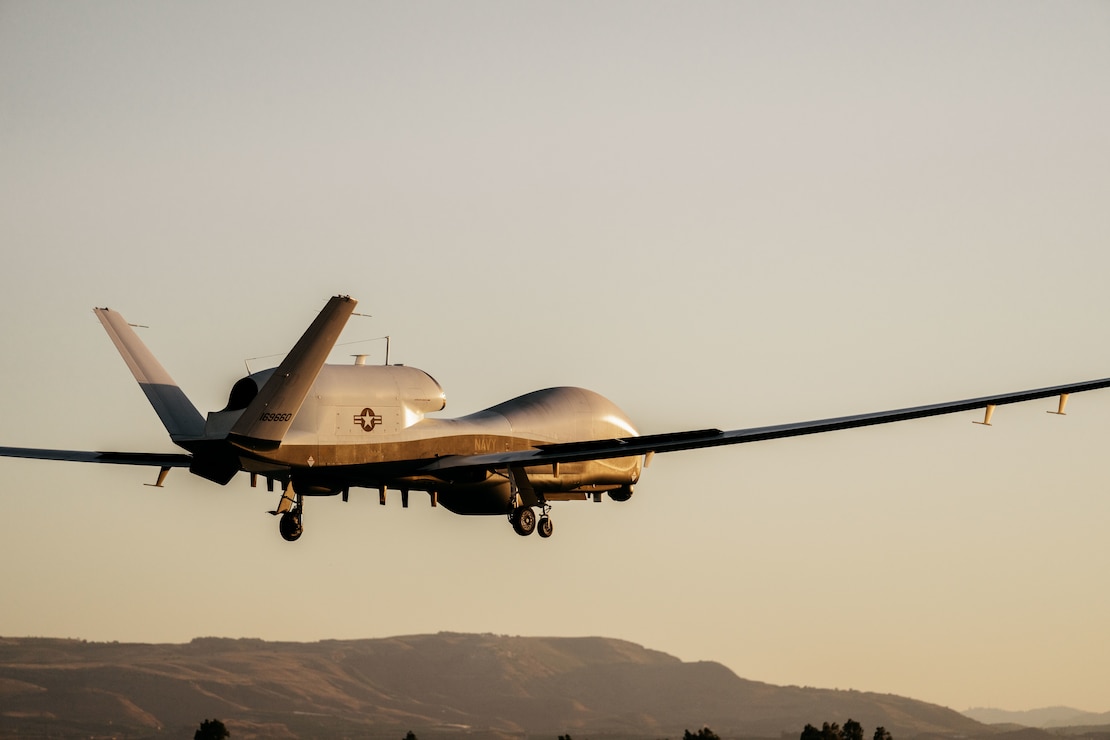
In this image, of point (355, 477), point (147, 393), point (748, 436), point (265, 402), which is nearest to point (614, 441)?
point (748, 436)

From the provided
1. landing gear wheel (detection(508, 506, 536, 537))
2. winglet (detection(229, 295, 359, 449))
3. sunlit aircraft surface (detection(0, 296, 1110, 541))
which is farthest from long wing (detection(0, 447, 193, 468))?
landing gear wheel (detection(508, 506, 536, 537))

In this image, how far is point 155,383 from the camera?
54.5m

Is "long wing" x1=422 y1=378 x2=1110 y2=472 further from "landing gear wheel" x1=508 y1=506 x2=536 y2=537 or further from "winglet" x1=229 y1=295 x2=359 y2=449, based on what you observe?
"winglet" x1=229 y1=295 x2=359 y2=449

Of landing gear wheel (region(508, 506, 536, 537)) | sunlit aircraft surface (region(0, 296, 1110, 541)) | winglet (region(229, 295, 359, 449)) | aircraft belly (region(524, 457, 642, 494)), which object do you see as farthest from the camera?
aircraft belly (region(524, 457, 642, 494))

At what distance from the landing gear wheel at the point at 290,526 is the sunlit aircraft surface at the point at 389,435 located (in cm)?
4

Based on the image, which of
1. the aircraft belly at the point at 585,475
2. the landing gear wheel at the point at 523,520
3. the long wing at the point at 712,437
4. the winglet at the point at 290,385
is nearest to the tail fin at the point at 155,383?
the winglet at the point at 290,385

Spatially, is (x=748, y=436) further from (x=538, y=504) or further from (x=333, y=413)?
(x=333, y=413)

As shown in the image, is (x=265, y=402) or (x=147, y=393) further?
(x=147, y=393)

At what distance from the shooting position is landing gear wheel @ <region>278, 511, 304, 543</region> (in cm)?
5500

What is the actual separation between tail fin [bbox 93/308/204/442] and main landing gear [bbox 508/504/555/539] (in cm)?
1226

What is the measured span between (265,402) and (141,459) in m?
10.7

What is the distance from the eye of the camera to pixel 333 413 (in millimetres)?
51375

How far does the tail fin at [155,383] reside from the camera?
52719 mm

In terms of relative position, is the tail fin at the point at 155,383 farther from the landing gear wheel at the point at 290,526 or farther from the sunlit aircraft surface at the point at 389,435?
the landing gear wheel at the point at 290,526
